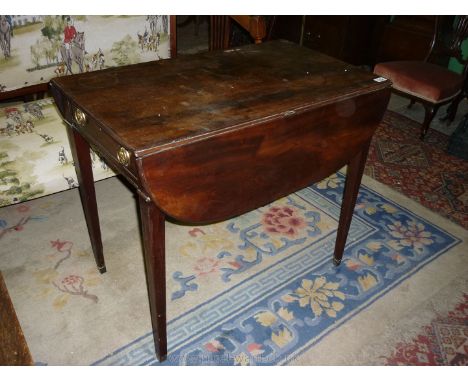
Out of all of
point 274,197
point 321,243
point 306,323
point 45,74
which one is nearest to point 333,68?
point 274,197

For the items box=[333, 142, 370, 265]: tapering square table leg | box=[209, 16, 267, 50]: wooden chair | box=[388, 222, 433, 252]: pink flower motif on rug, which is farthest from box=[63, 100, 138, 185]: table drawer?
box=[388, 222, 433, 252]: pink flower motif on rug

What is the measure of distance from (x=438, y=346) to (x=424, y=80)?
199cm

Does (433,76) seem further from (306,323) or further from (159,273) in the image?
(159,273)

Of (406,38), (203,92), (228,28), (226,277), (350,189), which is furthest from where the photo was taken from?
(406,38)

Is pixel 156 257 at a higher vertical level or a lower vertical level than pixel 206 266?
higher

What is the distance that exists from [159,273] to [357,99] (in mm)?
857

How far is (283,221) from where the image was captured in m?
2.15

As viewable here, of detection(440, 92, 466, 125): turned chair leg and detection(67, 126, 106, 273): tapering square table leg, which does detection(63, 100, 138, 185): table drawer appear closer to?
detection(67, 126, 106, 273): tapering square table leg

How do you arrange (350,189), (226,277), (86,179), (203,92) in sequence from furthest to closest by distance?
(226,277), (350,189), (86,179), (203,92)

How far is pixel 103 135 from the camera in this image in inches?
45.3

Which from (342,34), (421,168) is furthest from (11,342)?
(342,34)

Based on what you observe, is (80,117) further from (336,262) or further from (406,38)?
(406,38)

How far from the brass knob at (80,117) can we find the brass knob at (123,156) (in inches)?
9.1
